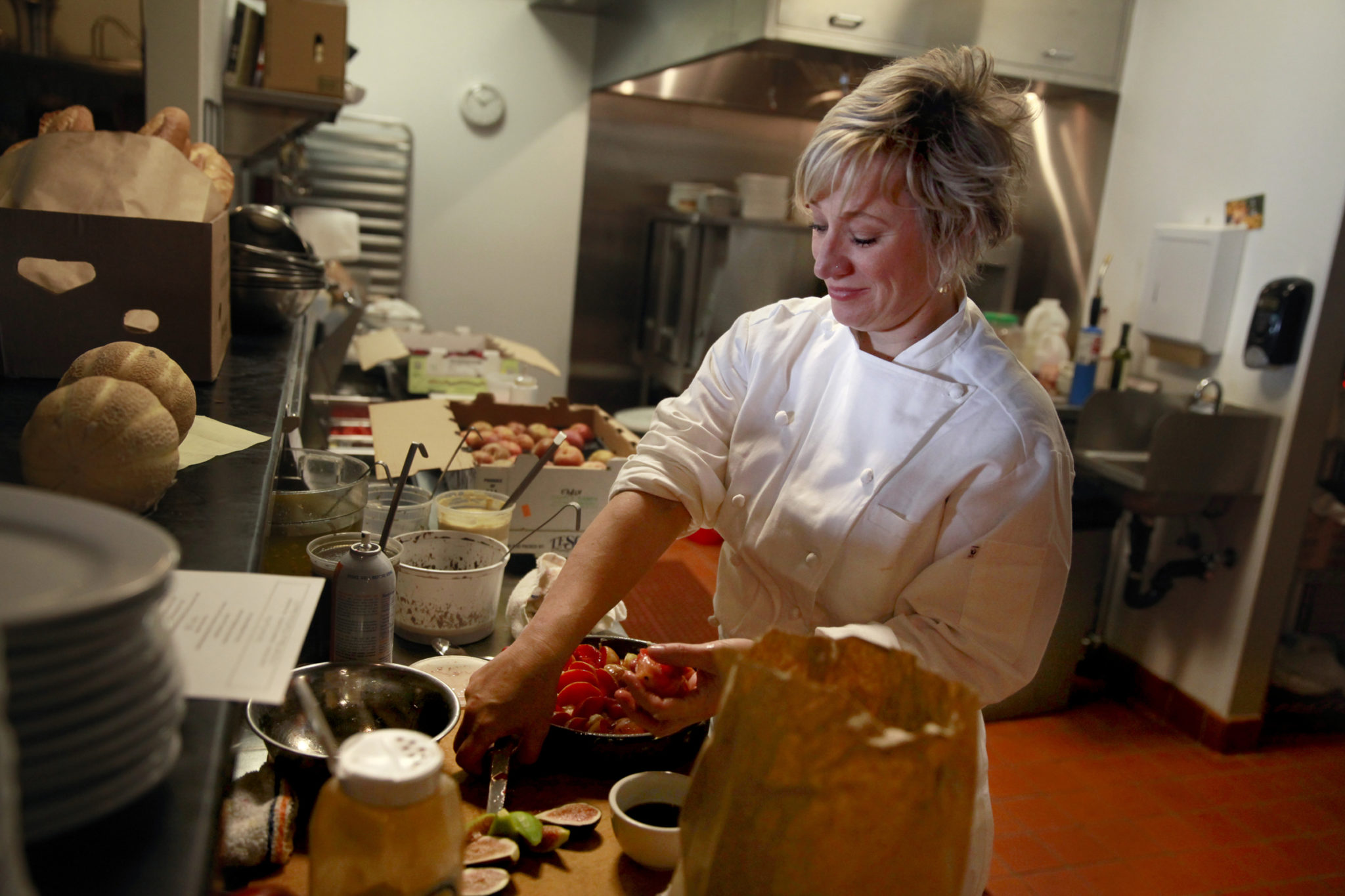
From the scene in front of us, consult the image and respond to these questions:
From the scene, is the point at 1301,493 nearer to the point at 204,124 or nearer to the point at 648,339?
the point at 648,339

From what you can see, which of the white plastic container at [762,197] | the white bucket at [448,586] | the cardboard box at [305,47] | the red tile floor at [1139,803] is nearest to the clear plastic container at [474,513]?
the white bucket at [448,586]

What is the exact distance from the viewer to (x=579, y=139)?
17.3ft

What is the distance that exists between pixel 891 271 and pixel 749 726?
34.8 inches

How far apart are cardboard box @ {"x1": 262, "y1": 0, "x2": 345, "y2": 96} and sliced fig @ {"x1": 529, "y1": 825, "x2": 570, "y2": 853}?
279 cm

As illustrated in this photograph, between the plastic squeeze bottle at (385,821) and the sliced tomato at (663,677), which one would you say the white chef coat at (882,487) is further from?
the plastic squeeze bottle at (385,821)

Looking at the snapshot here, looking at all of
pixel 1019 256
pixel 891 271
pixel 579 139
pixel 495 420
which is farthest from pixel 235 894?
pixel 579 139

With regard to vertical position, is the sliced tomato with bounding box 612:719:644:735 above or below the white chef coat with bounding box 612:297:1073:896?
below

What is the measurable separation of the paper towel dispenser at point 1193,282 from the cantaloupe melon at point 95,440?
3530mm

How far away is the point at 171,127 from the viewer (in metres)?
1.90

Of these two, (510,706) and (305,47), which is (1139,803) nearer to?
(510,706)

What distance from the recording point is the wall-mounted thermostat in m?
3.17

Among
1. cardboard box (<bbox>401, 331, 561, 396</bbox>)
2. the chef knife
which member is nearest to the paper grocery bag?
the chef knife

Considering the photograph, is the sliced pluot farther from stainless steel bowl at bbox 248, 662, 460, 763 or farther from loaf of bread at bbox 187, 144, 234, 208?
loaf of bread at bbox 187, 144, 234, 208

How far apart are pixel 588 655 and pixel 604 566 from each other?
13 centimetres
